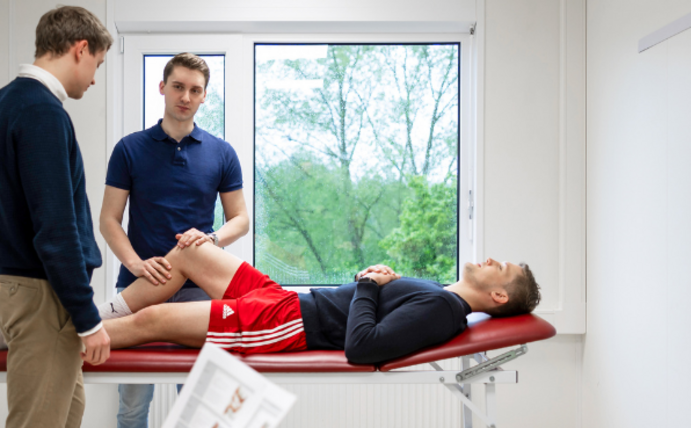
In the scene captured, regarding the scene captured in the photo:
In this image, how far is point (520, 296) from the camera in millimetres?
1725

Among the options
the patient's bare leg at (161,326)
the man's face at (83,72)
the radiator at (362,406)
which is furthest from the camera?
the radiator at (362,406)

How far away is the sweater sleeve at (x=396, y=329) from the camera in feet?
4.80

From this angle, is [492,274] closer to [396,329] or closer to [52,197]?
[396,329]

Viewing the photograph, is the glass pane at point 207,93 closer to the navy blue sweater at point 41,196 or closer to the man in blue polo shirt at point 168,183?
the man in blue polo shirt at point 168,183

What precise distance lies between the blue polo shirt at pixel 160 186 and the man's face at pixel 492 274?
0.99 m

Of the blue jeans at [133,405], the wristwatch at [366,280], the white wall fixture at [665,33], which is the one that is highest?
the white wall fixture at [665,33]

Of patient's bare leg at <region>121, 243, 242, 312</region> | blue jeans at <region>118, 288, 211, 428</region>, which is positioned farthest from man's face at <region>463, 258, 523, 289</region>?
blue jeans at <region>118, 288, 211, 428</region>

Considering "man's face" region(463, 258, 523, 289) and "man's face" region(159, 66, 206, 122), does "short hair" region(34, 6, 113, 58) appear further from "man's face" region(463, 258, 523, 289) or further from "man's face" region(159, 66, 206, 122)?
"man's face" region(463, 258, 523, 289)

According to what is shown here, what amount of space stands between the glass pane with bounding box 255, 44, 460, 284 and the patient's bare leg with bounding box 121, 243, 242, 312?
86 cm

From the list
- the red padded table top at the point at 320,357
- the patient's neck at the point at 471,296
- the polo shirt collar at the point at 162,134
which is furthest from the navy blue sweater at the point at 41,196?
the patient's neck at the point at 471,296

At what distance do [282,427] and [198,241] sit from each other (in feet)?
3.67

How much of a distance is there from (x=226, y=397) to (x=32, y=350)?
676 millimetres

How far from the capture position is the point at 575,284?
2.43 m

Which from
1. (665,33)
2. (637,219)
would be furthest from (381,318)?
(665,33)
